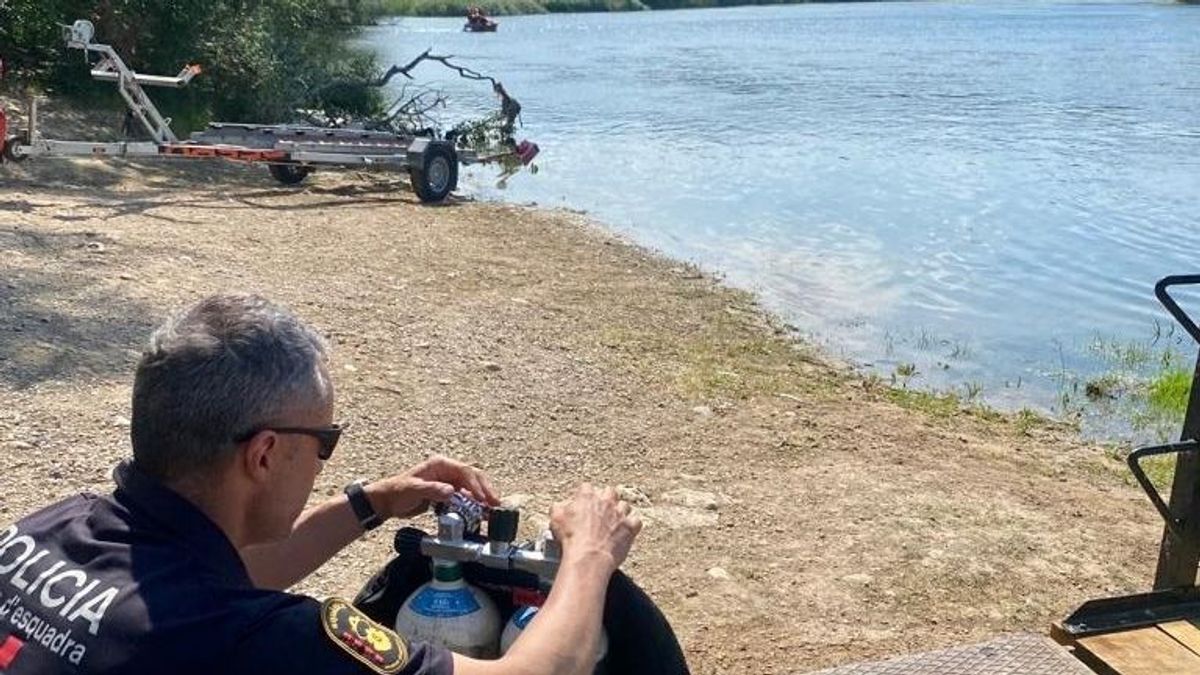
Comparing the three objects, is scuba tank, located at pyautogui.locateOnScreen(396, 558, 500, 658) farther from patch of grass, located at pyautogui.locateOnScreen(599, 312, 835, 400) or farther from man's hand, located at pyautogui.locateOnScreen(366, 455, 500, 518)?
patch of grass, located at pyautogui.locateOnScreen(599, 312, 835, 400)

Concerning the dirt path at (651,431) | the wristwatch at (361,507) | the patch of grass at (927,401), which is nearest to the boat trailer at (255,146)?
the dirt path at (651,431)

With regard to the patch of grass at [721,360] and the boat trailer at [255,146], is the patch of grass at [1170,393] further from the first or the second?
the boat trailer at [255,146]

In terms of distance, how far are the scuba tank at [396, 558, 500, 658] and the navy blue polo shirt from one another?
235 millimetres

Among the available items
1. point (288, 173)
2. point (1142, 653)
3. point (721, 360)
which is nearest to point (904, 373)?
point (721, 360)

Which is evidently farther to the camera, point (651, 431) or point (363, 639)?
point (651, 431)

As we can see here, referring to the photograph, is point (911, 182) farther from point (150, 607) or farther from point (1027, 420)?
point (150, 607)

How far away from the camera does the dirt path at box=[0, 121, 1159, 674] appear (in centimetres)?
496

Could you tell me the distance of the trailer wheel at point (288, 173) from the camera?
14750 millimetres

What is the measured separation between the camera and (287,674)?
1.83 metres

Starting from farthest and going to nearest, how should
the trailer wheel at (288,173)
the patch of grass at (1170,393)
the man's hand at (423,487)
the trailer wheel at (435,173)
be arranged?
the trailer wheel at (288,173) → the trailer wheel at (435,173) → the patch of grass at (1170,393) → the man's hand at (423,487)

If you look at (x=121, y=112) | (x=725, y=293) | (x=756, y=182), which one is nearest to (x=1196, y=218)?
(x=756, y=182)

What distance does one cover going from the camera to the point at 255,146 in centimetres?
1388

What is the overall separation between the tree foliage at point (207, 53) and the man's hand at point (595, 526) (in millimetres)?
15957

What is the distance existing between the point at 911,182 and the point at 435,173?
7646 mm
